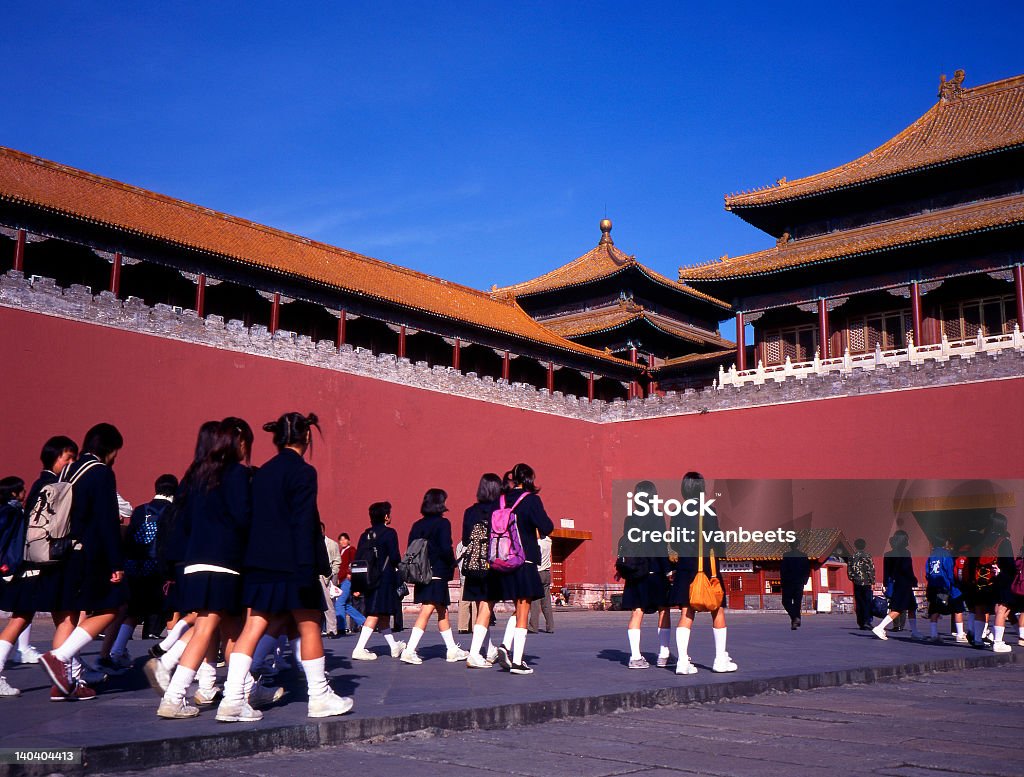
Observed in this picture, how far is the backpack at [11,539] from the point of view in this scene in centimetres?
545

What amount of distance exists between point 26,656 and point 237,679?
3.94 meters

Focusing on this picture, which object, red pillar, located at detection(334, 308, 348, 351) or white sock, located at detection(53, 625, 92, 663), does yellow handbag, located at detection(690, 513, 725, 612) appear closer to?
white sock, located at detection(53, 625, 92, 663)

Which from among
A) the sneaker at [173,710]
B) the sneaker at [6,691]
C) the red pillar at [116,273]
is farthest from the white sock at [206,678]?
the red pillar at [116,273]

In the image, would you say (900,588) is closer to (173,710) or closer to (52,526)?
(173,710)

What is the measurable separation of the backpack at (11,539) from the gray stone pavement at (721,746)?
2.31 metres

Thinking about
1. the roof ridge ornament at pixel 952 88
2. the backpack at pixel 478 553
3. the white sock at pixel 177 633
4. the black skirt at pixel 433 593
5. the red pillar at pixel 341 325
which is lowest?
the white sock at pixel 177 633

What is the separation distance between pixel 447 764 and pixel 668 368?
82.2 feet

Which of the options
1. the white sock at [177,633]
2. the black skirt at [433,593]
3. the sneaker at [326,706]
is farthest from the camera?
the black skirt at [433,593]

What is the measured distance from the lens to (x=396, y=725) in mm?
4453

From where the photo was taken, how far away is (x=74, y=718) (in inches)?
174

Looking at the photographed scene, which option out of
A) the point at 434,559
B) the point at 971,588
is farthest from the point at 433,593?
the point at 971,588

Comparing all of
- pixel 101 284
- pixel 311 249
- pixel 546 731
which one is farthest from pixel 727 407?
pixel 546 731

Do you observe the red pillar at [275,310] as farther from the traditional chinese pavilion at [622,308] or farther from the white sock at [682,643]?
the white sock at [682,643]

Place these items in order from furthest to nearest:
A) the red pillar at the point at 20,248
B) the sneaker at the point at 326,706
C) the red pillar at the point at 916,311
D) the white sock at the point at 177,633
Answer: the red pillar at the point at 916,311 → the red pillar at the point at 20,248 → the white sock at the point at 177,633 → the sneaker at the point at 326,706
